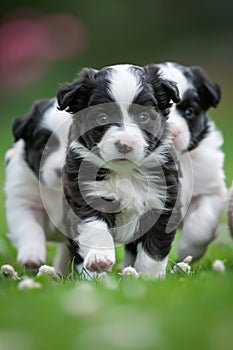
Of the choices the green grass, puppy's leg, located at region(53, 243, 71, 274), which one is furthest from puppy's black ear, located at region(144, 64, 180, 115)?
puppy's leg, located at region(53, 243, 71, 274)

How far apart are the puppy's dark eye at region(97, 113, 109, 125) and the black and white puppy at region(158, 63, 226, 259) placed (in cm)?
102

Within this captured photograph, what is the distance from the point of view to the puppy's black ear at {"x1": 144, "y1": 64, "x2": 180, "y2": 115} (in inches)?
187

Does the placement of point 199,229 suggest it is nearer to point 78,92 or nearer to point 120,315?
point 78,92

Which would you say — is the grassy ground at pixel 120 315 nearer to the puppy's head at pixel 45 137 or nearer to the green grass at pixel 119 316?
the green grass at pixel 119 316

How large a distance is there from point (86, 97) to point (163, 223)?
787 mm

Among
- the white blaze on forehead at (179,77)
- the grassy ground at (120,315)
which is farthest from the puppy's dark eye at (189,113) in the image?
the grassy ground at (120,315)

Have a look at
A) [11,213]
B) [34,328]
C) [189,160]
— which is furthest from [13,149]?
[34,328]

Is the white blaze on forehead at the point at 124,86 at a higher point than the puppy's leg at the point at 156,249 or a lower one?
higher

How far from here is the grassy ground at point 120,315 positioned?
3.08m

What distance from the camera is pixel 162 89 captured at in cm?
477

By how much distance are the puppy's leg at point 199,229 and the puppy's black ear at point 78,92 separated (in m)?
1.45

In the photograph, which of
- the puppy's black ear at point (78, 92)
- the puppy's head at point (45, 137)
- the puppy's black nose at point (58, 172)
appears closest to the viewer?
the puppy's black ear at point (78, 92)

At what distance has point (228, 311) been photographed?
11.1 ft

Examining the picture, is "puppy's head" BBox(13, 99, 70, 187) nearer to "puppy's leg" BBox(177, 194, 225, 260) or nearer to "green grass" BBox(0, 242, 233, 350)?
"puppy's leg" BBox(177, 194, 225, 260)
